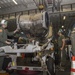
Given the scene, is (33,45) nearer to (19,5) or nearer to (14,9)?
(19,5)

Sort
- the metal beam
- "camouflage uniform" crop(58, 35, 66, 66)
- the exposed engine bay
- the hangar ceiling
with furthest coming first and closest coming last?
the metal beam
the hangar ceiling
"camouflage uniform" crop(58, 35, 66, 66)
the exposed engine bay

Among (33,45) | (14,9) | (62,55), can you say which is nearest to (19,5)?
(14,9)

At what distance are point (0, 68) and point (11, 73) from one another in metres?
0.58

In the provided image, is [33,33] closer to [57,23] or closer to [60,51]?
[60,51]

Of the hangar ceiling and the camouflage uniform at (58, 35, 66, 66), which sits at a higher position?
the hangar ceiling

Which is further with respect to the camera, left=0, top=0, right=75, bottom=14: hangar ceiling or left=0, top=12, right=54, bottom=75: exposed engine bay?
left=0, top=0, right=75, bottom=14: hangar ceiling

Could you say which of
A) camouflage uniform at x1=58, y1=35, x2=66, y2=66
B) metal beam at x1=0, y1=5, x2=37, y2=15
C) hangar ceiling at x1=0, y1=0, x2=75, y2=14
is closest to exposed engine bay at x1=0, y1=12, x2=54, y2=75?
camouflage uniform at x1=58, y1=35, x2=66, y2=66

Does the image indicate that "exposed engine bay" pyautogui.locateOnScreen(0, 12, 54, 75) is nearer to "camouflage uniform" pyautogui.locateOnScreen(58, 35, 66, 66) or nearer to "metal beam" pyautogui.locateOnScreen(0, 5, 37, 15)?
"camouflage uniform" pyautogui.locateOnScreen(58, 35, 66, 66)

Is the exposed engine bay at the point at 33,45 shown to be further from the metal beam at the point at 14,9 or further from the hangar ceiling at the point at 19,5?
the metal beam at the point at 14,9

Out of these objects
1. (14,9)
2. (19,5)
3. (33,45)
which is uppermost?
(19,5)

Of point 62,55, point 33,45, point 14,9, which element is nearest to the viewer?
point 33,45

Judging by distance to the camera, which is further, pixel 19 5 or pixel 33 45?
pixel 19 5

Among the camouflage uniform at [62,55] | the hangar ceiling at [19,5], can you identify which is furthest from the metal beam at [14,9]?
the camouflage uniform at [62,55]

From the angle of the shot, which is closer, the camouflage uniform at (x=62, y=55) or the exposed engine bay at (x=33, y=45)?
the exposed engine bay at (x=33, y=45)
